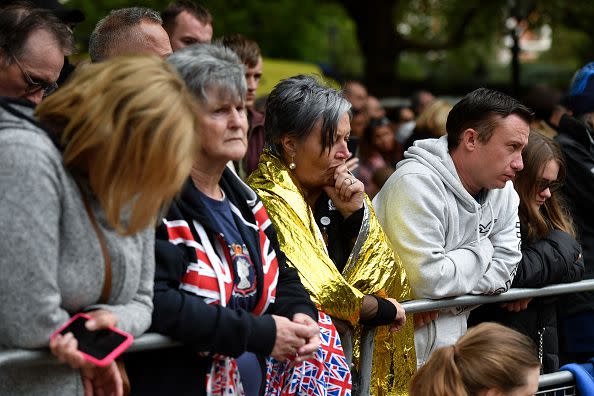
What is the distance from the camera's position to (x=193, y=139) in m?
3.01

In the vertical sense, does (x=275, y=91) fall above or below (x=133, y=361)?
above

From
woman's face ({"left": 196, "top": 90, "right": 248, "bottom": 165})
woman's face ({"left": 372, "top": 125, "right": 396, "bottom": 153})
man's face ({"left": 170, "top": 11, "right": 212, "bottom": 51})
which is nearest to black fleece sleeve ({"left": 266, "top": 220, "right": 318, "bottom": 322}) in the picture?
woman's face ({"left": 196, "top": 90, "right": 248, "bottom": 165})

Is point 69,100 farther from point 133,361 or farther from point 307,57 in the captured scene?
point 307,57

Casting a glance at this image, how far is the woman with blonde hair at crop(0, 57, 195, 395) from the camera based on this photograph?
2793 millimetres

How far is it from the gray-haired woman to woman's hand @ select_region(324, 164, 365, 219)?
2.43 feet

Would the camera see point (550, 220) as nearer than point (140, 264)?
No

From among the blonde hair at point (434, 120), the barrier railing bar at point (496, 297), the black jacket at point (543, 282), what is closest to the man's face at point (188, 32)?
the blonde hair at point (434, 120)

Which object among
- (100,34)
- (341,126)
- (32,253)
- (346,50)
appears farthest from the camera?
(346,50)

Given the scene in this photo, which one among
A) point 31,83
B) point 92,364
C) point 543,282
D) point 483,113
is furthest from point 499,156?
point 92,364

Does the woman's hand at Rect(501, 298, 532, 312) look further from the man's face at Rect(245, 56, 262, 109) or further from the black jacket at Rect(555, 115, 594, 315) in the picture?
the man's face at Rect(245, 56, 262, 109)

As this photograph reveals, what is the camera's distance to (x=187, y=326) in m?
3.19

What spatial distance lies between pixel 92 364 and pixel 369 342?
1.61m

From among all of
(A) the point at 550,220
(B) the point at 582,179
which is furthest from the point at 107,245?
(B) the point at 582,179

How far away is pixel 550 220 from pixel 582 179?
0.50 metres
